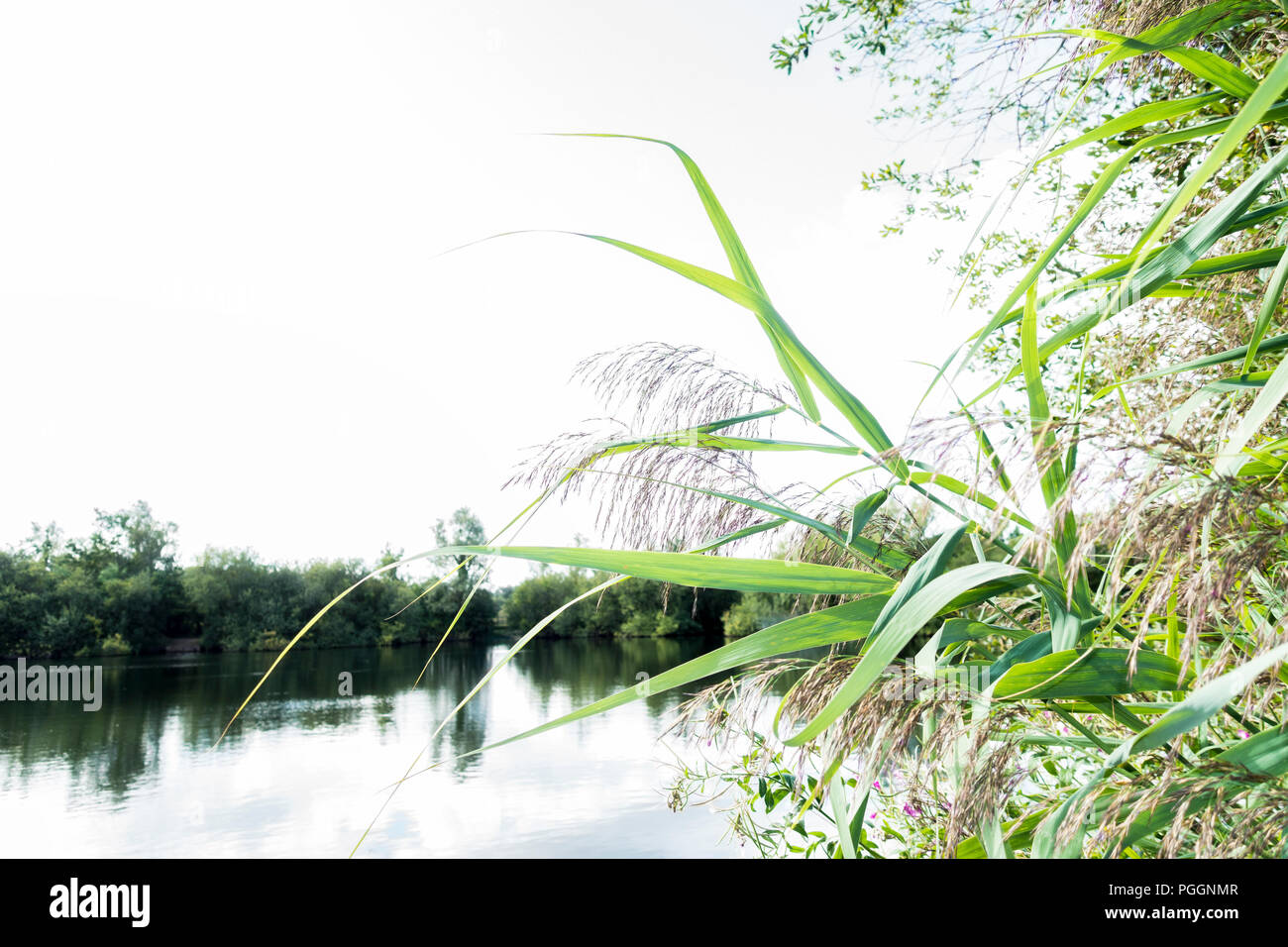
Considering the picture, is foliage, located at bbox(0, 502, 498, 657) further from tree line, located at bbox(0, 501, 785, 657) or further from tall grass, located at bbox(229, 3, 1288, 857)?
tall grass, located at bbox(229, 3, 1288, 857)

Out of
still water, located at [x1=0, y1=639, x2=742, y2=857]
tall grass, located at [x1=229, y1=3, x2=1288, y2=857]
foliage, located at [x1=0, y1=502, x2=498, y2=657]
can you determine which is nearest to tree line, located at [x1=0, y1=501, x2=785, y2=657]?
foliage, located at [x1=0, y1=502, x2=498, y2=657]

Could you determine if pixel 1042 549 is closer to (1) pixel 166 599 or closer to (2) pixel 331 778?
(2) pixel 331 778

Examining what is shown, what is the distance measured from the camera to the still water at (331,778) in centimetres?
1066

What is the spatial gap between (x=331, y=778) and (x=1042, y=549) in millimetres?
15875

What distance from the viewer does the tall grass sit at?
2.52 feet

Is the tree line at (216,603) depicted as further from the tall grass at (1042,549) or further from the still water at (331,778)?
the tall grass at (1042,549)

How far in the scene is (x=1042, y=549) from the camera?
2.52ft

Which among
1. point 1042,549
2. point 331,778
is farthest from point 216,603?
point 1042,549

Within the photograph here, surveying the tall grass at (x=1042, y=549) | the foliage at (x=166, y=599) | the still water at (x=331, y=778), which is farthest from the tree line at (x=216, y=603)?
the tall grass at (x=1042, y=549)

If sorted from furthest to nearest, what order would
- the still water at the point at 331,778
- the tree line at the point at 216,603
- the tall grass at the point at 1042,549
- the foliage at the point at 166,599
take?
the tree line at the point at 216,603, the foliage at the point at 166,599, the still water at the point at 331,778, the tall grass at the point at 1042,549

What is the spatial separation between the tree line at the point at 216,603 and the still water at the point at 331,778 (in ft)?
37.6
